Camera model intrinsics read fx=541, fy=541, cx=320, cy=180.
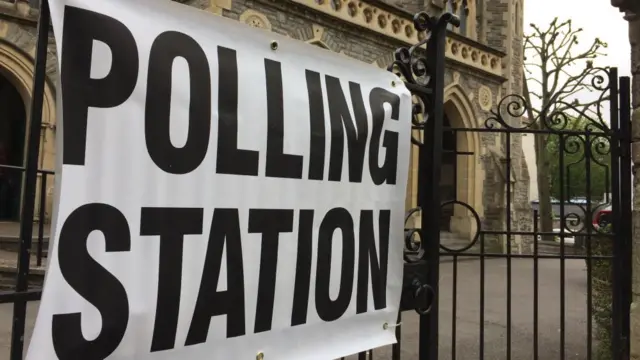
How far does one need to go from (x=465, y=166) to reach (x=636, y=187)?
10.0 meters

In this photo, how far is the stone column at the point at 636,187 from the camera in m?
2.96

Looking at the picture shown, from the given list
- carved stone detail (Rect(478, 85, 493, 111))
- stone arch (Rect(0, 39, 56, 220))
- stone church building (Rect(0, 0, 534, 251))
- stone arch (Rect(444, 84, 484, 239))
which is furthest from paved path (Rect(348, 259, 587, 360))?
stone arch (Rect(0, 39, 56, 220))

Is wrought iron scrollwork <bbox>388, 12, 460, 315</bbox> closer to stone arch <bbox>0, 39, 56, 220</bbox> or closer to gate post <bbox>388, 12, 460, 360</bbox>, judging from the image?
gate post <bbox>388, 12, 460, 360</bbox>

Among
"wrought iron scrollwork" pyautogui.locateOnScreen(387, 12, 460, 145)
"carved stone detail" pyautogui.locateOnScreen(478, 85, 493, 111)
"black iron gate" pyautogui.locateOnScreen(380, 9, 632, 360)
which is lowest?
"black iron gate" pyautogui.locateOnScreen(380, 9, 632, 360)

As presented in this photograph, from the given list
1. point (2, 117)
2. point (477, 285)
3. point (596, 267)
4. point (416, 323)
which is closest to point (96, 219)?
point (596, 267)

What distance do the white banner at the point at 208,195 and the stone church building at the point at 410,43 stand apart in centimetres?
574

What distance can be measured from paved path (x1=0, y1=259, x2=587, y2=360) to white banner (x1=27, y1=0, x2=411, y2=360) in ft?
9.24

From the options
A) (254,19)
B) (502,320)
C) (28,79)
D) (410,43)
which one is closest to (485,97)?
(410,43)

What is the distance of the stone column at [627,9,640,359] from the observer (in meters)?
2.96

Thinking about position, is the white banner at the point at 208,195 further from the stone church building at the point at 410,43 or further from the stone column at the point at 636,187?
the stone church building at the point at 410,43

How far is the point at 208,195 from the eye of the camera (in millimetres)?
1439

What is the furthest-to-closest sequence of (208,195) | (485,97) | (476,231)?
(485,97)
(476,231)
(208,195)

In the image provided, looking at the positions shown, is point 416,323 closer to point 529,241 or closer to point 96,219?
point 96,219

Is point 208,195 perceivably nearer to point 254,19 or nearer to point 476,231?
point 476,231
